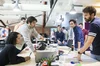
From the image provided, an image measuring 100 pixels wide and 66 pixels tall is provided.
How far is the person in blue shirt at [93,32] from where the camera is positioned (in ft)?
7.34

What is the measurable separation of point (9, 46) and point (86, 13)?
119 centimetres

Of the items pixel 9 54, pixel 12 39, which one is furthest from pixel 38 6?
pixel 9 54

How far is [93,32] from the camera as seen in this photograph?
224 cm

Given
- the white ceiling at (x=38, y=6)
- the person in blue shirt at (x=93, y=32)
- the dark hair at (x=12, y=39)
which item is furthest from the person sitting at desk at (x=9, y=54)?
the white ceiling at (x=38, y=6)

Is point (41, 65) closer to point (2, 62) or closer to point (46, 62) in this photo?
point (46, 62)

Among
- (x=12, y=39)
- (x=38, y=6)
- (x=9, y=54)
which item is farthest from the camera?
(x=38, y=6)

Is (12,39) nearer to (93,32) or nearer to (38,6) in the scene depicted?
(93,32)

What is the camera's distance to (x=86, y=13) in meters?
2.32

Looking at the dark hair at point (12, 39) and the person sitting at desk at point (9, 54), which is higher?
the dark hair at point (12, 39)

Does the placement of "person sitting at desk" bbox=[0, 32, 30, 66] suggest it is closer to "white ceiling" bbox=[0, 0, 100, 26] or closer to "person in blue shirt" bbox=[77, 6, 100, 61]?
"person in blue shirt" bbox=[77, 6, 100, 61]

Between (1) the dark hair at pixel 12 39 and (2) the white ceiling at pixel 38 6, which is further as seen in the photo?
(2) the white ceiling at pixel 38 6

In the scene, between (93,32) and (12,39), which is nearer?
(93,32)

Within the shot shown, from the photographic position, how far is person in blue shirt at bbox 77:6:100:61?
2.24m

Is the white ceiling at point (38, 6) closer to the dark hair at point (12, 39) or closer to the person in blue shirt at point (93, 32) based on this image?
the person in blue shirt at point (93, 32)
